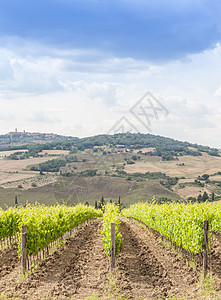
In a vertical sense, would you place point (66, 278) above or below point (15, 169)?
above

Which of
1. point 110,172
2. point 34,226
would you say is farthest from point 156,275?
point 110,172

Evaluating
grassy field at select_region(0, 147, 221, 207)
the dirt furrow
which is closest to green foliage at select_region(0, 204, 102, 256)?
the dirt furrow

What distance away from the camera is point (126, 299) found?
24.1 feet

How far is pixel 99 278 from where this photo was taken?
8.84m

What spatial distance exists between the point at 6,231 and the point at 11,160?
143854mm

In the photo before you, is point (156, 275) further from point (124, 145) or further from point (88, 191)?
point (124, 145)

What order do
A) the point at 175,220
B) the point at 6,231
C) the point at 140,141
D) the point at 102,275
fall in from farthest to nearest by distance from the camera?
1. the point at 140,141
2. the point at 6,231
3. the point at 175,220
4. the point at 102,275

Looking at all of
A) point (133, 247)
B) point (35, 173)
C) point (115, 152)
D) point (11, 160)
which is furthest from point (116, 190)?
point (133, 247)

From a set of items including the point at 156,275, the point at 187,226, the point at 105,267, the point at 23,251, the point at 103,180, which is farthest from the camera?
the point at 103,180

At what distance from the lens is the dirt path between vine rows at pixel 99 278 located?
7660 millimetres

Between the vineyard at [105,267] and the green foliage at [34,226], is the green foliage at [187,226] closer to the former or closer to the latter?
the vineyard at [105,267]

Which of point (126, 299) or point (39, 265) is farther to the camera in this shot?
point (39, 265)

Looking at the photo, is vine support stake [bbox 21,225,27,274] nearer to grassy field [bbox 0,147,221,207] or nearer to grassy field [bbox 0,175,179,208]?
grassy field [bbox 0,147,221,207]

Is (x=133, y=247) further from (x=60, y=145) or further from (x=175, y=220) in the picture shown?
(x=60, y=145)
